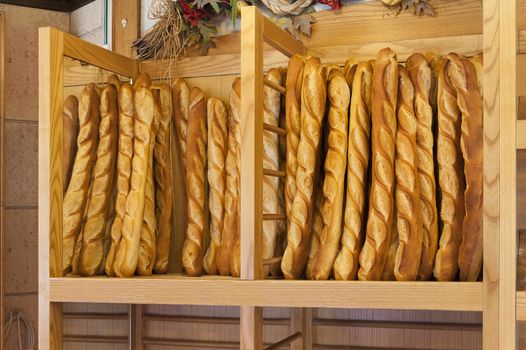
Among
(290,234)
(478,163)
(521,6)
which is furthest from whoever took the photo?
(521,6)

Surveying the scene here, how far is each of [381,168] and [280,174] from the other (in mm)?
285

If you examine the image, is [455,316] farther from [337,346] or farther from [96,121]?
[96,121]

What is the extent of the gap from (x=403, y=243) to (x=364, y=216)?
15 centimetres

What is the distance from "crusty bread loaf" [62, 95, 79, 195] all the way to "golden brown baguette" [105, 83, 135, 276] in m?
0.13

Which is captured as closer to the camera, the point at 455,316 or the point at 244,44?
the point at 244,44

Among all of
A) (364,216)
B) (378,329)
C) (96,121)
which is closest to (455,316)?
(378,329)

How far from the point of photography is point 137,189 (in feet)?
7.17

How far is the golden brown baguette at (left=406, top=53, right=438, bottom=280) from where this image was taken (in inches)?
74.2

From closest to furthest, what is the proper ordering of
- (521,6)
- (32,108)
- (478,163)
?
(478,163)
(521,6)
(32,108)

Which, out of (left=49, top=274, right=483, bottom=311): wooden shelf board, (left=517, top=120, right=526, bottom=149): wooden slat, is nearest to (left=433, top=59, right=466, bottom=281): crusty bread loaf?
(left=49, top=274, right=483, bottom=311): wooden shelf board

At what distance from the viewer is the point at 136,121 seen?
7.36 ft

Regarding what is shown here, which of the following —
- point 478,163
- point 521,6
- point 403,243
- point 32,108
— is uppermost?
point 521,6

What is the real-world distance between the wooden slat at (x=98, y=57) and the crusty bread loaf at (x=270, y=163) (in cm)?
53

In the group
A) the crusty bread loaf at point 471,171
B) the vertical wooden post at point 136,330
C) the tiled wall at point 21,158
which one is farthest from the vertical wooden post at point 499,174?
the tiled wall at point 21,158
